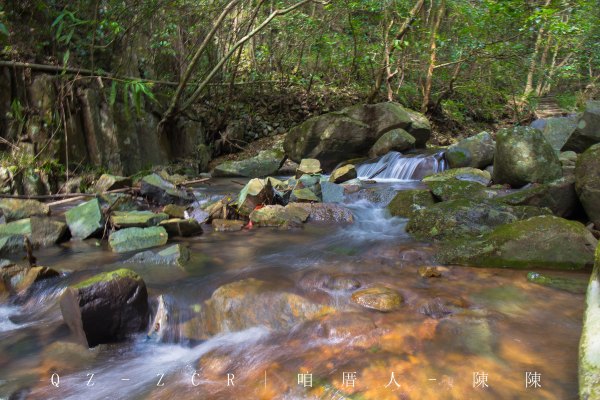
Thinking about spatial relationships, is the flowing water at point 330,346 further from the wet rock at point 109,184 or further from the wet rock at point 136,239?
the wet rock at point 109,184

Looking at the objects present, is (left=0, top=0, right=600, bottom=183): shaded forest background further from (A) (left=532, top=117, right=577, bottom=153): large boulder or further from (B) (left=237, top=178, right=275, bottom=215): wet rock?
(B) (left=237, top=178, right=275, bottom=215): wet rock

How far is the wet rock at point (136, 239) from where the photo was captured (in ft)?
15.7

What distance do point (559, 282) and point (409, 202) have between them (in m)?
2.78

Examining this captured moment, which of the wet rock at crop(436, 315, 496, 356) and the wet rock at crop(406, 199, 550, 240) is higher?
the wet rock at crop(406, 199, 550, 240)

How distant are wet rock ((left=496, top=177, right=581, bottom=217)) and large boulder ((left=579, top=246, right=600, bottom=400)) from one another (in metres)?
3.13

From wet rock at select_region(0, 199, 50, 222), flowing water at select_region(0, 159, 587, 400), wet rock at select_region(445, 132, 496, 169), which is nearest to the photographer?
flowing water at select_region(0, 159, 587, 400)

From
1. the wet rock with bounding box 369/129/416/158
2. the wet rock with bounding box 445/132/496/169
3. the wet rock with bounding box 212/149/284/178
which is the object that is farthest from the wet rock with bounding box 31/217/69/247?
the wet rock with bounding box 445/132/496/169

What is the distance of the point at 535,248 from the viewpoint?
3.87 metres

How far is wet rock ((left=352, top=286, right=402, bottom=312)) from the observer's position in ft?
10.4

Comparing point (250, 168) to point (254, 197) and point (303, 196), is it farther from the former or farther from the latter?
point (254, 197)

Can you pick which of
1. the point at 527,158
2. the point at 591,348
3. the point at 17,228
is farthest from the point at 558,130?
the point at 17,228

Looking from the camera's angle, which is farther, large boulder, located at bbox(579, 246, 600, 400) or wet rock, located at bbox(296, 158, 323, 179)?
wet rock, located at bbox(296, 158, 323, 179)

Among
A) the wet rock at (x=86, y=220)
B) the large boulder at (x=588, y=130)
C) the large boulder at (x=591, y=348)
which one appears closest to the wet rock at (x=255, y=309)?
the large boulder at (x=591, y=348)

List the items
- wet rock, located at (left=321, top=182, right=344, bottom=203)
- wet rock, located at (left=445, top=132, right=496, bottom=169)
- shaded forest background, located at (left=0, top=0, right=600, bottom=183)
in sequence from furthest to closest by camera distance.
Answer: wet rock, located at (left=445, top=132, right=496, bottom=169), shaded forest background, located at (left=0, top=0, right=600, bottom=183), wet rock, located at (left=321, top=182, right=344, bottom=203)
